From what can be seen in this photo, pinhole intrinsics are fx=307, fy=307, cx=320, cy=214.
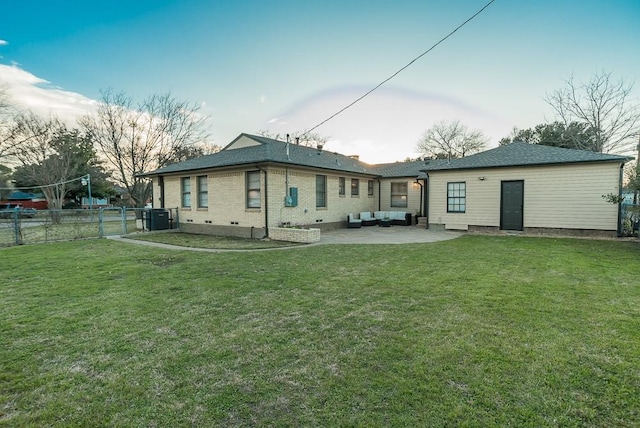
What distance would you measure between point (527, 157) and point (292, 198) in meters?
9.90

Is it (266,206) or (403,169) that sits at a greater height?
(403,169)

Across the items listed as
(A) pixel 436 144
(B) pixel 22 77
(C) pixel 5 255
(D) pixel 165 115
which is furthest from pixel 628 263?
(A) pixel 436 144

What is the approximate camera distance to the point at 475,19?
25.5 ft

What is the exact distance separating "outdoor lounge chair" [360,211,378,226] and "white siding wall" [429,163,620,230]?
3993 millimetres

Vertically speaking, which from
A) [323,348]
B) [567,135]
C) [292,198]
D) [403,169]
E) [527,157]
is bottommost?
[323,348]

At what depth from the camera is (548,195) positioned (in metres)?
12.2

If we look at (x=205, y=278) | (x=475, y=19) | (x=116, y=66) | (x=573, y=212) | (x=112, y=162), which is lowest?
(x=205, y=278)

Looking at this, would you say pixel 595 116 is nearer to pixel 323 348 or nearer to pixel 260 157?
pixel 260 157

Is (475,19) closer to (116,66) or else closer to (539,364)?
(539,364)

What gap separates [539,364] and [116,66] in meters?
18.2

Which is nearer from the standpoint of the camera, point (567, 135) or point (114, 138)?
point (114, 138)

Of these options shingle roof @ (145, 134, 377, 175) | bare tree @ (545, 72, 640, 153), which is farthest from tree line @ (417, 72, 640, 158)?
shingle roof @ (145, 134, 377, 175)

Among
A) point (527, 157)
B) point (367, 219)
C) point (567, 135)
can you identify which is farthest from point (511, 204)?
point (567, 135)

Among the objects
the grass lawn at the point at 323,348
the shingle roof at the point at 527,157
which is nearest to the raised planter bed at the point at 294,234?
the grass lawn at the point at 323,348
